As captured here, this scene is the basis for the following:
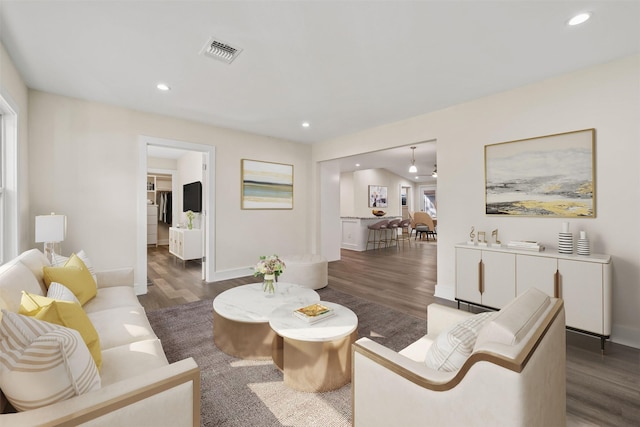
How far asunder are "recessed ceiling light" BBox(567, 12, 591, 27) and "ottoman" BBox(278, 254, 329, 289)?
138 inches

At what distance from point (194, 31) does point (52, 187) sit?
2.78m

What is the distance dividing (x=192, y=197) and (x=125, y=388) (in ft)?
19.3

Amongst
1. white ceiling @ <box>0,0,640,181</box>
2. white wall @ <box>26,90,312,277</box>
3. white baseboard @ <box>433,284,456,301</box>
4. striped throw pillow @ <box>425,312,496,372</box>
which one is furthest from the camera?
white baseboard @ <box>433,284,456,301</box>

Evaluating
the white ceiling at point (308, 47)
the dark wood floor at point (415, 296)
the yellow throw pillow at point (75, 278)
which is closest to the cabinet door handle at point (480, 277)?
the dark wood floor at point (415, 296)

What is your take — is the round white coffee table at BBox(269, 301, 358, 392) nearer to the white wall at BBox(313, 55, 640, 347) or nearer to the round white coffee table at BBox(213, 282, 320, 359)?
the round white coffee table at BBox(213, 282, 320, 359)

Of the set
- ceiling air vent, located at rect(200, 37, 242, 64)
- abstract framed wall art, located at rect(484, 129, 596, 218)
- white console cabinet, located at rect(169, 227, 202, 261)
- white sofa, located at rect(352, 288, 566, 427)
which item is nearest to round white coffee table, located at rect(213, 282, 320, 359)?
white sofa, located at rect(352, 288, 566, 427)

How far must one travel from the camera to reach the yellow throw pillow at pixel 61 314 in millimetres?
1234

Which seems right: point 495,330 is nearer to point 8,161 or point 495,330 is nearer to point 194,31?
point 194,31

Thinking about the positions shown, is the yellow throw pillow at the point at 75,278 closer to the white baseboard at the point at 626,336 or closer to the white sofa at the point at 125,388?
the white sofa at the point at 125,388

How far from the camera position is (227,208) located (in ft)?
15.6

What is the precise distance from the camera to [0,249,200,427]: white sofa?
2.96ft

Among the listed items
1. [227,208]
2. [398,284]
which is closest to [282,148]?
[227,208]

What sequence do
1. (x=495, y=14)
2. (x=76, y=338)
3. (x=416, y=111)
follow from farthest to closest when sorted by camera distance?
(x=416, y=111) → (x=495, y=14) → (x=76, y=338)

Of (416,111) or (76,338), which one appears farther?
(416,111)
